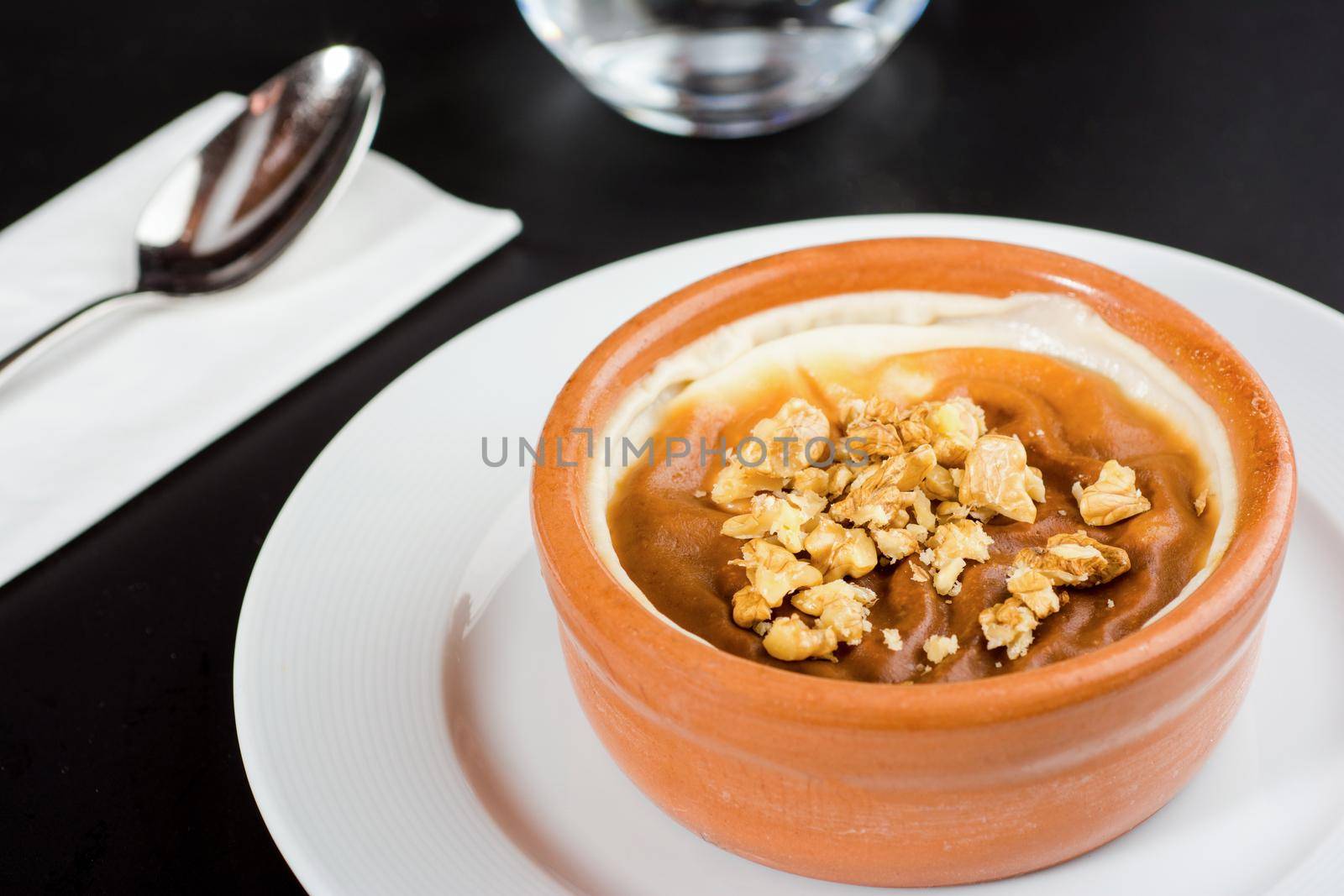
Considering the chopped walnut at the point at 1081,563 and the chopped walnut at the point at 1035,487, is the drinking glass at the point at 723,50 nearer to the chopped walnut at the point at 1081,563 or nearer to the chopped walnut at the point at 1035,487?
the chopped walnut at the point at 1035,487

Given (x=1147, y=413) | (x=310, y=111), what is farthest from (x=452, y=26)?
(x=1147, y=413)

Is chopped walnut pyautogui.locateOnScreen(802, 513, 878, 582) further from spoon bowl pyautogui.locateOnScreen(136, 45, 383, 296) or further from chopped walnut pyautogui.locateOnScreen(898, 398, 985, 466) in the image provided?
spoon bowl pyautogui.locateOnScreen(136, 45, 383, 296)

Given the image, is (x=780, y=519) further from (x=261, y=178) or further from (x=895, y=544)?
(x=261, y=178)

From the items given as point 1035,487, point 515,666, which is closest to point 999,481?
point 1035,487

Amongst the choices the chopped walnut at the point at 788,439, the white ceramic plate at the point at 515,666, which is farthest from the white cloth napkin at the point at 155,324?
the chopped walnut at the point at 788,439

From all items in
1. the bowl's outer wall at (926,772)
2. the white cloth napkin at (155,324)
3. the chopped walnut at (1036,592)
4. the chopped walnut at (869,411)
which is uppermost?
the chopped walnut at (1036,592)

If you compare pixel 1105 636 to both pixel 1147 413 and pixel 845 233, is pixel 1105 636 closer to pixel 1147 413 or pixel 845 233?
pixel 1147 413
